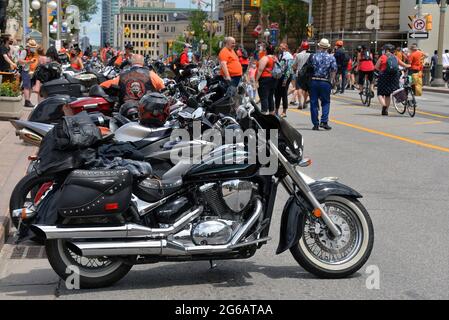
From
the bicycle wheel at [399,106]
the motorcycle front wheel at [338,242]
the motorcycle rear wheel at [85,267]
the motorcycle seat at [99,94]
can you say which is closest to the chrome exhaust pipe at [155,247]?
the motorcycle rear wheel at [85,267]

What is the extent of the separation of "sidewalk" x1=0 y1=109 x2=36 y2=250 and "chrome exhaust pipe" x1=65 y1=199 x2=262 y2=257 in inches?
74.4

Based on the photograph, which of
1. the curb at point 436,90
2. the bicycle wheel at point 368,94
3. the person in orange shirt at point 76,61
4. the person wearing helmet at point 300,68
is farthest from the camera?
the curb at point 436,90

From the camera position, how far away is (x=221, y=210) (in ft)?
18.9

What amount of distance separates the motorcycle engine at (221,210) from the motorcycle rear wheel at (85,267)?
2.06ft

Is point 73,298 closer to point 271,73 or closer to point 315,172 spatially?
point 315,172

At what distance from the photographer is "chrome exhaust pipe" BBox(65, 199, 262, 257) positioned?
5.50 meters

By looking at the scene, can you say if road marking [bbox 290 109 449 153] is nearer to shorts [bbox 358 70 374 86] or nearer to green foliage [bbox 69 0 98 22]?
shorts [bbox 358 70 374 86]

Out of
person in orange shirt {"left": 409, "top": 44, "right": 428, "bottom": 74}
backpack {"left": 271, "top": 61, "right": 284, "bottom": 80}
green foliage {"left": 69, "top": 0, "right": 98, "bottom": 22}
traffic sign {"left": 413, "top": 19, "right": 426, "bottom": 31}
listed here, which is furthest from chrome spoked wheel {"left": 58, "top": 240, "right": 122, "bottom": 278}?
green foliage {"left": 69, "top": 0, "right": 98, "bottom": 22}

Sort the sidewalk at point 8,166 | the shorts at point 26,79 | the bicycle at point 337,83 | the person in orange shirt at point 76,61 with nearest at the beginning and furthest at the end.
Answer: the sidewalk at point 8,166, the shorts at point 26,79, the person in orange shirt at point 76,61, the bicycle at point 337,83

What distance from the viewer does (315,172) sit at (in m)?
11.4

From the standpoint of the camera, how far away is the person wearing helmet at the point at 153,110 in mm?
6844

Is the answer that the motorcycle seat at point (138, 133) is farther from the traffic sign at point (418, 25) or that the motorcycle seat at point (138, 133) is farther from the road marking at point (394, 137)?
the traffic sign at point (418, 25)

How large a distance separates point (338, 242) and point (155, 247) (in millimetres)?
1440

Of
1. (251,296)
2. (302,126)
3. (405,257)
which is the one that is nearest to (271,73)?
(302,126)
